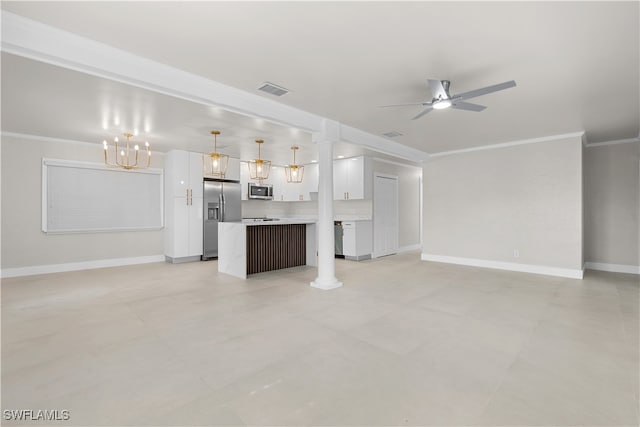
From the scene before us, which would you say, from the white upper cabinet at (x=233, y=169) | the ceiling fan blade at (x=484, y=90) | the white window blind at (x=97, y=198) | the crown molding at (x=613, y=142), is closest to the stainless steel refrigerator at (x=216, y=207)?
the white upper cabinet at (x=233, y=169)

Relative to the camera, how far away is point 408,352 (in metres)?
2.51

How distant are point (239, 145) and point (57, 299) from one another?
12.3 ft

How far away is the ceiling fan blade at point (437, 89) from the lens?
2979mm

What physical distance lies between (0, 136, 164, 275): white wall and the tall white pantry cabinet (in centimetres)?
127

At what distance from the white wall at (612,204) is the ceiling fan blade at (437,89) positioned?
5.03 m

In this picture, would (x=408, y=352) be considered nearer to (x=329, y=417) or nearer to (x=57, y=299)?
(x=329, y=417)

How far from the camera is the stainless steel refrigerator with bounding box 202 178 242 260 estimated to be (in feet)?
23.6

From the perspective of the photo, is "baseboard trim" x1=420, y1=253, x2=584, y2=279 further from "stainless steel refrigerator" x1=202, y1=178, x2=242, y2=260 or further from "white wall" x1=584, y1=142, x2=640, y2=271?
"stainless steel refrigerator" x1=202, y1=178, x2=242, y2=260

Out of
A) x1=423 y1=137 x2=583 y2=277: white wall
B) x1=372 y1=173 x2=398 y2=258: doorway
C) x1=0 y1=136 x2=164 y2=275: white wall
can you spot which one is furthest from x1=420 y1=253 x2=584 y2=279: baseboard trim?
x1=0 y1=136 x2=164 y2=275: white wall

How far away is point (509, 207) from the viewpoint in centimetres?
600

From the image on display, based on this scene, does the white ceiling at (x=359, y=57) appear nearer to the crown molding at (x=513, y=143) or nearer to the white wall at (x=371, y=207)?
the crown molding at (x=513, y=143)

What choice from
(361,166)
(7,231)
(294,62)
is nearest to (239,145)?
(361,166)

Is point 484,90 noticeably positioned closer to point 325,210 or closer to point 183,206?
point 325,210

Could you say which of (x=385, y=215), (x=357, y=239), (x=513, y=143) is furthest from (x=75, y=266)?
(x=513, y=143)
